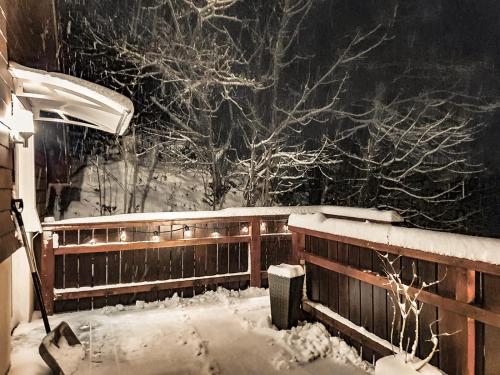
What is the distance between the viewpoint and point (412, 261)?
12.3 ft

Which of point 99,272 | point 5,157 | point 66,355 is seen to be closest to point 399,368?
point 66,355

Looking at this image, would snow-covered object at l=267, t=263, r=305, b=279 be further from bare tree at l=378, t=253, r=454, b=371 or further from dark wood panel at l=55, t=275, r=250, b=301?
dark wood panel at l=55, t=275, r=250, b=301

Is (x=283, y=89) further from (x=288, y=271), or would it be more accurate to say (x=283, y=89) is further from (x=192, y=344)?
(x=192, y=344)

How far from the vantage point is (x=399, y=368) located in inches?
122

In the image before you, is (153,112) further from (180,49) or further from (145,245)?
(145,245)

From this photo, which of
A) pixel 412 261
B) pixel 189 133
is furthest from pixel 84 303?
pixel 189 133

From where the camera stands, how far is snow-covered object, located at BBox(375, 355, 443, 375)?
9.97ft

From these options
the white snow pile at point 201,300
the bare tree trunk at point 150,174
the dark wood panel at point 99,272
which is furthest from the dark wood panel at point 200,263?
the bare tree trunk at point 150,174

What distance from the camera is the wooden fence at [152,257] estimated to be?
604 centimetres

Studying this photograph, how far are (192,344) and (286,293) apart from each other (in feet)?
4.72

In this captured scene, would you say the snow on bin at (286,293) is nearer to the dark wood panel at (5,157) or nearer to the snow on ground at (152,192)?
the dark wood panel at (5,157)

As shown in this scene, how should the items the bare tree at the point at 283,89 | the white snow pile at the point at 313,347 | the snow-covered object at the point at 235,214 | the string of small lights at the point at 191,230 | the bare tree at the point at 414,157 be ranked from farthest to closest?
the bare tree at the point at 414,157
the bare tree at the point at 283,89
the string of small lights at the point at 191,230
the snow-covered object at the point at 235,214
the white snow pile at the point at 313,347

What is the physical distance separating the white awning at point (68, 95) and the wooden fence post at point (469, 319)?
427 cm

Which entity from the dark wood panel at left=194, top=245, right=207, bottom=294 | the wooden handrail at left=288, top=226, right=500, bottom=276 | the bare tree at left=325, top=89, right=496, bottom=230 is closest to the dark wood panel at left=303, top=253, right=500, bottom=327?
the wooden handrail at left=288, top=226, right=500, bottom=276
